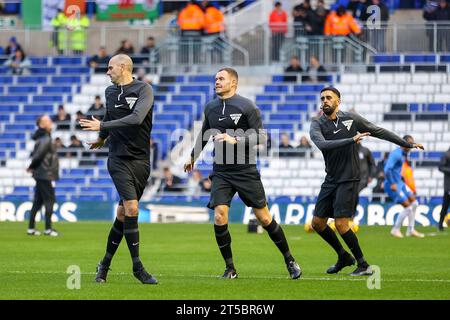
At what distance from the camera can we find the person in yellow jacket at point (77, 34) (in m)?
41.6

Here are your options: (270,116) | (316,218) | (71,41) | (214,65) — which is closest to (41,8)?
(71,41)

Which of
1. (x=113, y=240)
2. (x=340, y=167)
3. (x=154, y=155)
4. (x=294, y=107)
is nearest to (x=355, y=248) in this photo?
(x=340, y=167)

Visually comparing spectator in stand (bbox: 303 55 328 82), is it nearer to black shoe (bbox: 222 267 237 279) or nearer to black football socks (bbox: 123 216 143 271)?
black shoe (bbox: 222 267 237 279)

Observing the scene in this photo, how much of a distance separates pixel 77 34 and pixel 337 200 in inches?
1053

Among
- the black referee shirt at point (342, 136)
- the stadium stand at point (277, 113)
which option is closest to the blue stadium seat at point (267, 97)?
the stadium stand at point (277, 113)

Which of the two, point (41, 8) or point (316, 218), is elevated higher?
point (41, 8)

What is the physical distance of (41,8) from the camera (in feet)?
144

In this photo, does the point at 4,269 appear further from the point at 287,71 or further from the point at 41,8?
the point at 41,8

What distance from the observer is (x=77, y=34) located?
41.7 metres

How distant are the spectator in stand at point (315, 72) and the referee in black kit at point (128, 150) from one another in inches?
948

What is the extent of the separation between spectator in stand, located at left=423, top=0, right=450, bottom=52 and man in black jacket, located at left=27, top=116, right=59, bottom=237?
15.2 metres

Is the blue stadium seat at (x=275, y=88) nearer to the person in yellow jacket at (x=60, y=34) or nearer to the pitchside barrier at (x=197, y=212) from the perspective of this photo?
the pitchside barrier at (x=197, y=212)

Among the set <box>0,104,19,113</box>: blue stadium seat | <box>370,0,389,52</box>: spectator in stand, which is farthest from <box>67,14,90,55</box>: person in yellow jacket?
<box>370,0,389,52</box>: spectator in stand

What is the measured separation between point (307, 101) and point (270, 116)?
4.11 ft
